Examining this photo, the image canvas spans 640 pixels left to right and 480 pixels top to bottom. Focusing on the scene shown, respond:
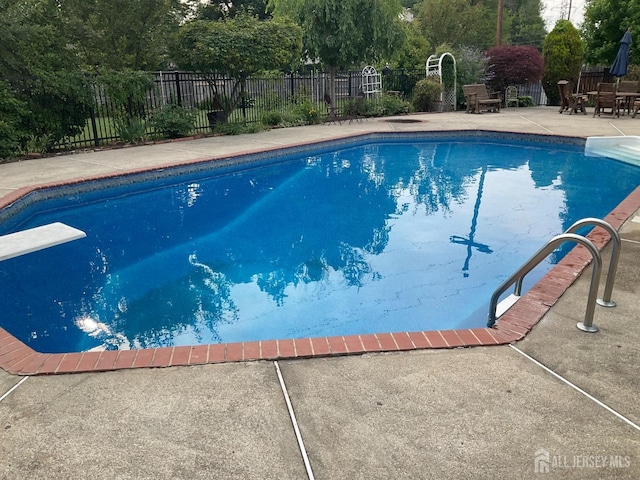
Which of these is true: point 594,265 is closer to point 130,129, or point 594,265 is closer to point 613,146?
point 613,146

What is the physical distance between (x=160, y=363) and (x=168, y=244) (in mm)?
3689

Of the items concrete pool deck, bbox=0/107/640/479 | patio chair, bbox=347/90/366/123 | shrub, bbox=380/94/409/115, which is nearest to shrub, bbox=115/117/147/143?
patio chair, bbox=347/90/366/123

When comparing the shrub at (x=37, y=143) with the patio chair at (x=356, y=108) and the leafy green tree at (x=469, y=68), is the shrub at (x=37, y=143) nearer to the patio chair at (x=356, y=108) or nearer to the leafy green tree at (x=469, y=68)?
the patio chair at (x=356, y=108)

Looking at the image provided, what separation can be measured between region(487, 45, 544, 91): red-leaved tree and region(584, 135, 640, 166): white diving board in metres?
8.02

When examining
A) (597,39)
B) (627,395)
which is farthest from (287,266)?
(597,39)

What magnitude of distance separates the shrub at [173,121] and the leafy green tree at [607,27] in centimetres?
1896

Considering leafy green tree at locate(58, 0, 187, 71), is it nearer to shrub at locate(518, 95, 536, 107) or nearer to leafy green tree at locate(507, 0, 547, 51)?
Answer: shrub at locate(518, 95, 536, 107)

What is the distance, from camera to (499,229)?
6.89 metres

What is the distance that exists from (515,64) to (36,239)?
59.8 ft

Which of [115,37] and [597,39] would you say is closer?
[115,37]

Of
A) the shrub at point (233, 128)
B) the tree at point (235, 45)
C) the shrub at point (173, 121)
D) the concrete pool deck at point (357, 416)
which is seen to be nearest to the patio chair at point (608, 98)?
the tree at point (235, 45)

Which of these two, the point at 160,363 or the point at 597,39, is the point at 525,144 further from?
the point at 597,39

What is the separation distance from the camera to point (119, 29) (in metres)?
14.6

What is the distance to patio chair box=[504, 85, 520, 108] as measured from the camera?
2023cm
